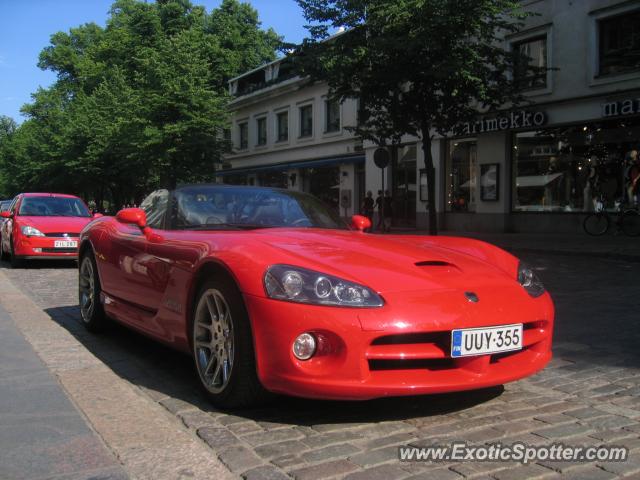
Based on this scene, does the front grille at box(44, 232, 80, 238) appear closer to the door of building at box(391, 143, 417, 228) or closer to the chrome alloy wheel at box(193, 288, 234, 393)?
the chrome alloy wheel at box(193, 288, 234, 393)

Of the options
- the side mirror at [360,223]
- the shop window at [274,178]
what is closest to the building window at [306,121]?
the shop window at [274,178]

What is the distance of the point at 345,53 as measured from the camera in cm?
1620

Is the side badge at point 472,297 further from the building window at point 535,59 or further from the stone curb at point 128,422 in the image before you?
the building window at point 535,59

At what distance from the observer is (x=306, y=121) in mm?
32500

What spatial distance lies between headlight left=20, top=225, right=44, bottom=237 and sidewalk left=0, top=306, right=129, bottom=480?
7.86 meters

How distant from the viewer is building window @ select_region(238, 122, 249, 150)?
3847 cm

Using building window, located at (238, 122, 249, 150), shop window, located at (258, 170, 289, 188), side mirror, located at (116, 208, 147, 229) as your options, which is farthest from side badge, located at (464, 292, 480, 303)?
building window, located at (238, 122, 249, 150)

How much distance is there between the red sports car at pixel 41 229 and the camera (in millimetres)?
11383

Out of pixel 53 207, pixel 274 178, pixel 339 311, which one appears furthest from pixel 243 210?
pixel 274 178

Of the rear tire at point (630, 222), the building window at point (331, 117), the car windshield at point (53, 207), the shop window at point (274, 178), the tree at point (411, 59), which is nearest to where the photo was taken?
the car windshield at point (53, 207)

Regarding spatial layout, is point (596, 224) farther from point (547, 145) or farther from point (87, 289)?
point (87, 289)

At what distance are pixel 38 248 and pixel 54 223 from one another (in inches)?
22.7

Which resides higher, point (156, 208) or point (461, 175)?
point (461, 175)

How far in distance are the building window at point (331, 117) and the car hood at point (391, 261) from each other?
86.9 feet
